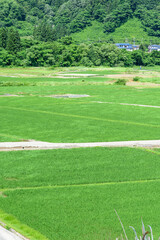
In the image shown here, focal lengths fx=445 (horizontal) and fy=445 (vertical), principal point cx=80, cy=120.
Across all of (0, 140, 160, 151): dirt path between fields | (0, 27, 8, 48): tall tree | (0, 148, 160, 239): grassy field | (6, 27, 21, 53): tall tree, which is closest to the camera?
(0, 148, 160, 239): grassy field

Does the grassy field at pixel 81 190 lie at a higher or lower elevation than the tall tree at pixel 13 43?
higher

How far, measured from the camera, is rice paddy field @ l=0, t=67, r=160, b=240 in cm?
1545

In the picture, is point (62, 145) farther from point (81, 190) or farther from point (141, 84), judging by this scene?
point (141, 84)

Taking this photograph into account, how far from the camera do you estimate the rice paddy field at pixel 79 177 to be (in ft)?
50.7

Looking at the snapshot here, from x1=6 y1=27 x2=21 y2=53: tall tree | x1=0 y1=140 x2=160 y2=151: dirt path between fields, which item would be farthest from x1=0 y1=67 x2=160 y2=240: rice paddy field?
x1=6 y1=27 x2=21 y2=53: tall tree

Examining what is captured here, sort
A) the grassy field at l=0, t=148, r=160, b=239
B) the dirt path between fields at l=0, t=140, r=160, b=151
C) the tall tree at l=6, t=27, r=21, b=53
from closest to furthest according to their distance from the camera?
1. the grassy field at l=0, t=148, r=160, b=239
2. the dirt path between fields at l=0, t=140, r=160, b=151
3. the tall tree at l=6, t=27, r=21, b=53

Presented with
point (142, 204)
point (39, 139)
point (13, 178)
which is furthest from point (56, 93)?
point (142, 204)

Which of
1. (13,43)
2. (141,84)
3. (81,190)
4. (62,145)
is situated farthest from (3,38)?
(81,190)

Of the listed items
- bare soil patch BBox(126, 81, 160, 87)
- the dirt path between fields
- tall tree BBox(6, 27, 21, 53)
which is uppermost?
the dirt path between fields

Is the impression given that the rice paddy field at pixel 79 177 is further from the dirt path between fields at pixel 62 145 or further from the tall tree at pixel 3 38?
the tall tree at pixel 3 38

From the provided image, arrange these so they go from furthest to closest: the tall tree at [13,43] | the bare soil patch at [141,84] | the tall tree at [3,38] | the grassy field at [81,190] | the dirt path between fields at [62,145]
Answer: the tall tree at [3,38] → the tall tree at [13,43] → the bare soil patch at [141,84] → the dirt path between fields at [62,145] → the grassy field at [81,190]

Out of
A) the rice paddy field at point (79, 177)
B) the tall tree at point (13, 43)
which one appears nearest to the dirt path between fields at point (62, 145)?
the rice paddy field at point (79, 177)

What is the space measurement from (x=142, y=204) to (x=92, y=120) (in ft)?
75.3

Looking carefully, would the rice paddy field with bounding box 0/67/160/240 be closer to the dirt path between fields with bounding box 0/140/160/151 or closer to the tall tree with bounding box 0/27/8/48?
the dirt path between fields with bounding box 0/140/160/151
